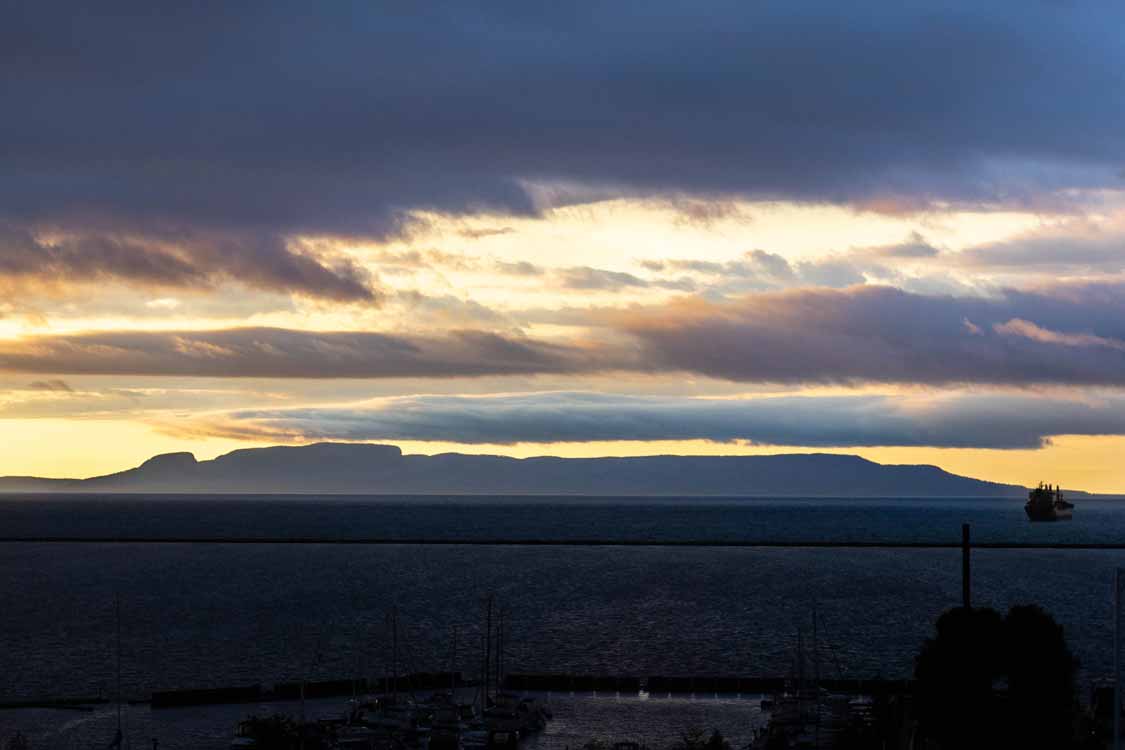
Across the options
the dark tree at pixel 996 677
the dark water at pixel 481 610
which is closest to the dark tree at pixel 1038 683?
the dark tree at pixel 996 677

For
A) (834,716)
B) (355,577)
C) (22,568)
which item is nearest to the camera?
(834,716)

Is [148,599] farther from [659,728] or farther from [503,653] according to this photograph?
[659,728]

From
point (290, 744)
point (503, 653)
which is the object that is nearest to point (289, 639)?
point (503, 653)

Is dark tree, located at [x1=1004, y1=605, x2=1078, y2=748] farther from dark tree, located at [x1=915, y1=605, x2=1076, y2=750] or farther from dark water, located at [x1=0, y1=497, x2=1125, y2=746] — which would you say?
dark water, located at [x1=0, y1=497, x2=1125, y2=746]

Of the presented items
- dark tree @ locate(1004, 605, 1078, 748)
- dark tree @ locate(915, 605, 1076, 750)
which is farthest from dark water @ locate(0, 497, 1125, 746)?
dark tree @ locate(1004, 605, 1078, 748)

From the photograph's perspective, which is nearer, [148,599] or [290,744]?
[290,744]

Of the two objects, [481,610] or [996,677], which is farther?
[481,610]

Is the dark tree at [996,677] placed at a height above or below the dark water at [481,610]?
A: above

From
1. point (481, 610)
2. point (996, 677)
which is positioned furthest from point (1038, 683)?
point (481, 610)

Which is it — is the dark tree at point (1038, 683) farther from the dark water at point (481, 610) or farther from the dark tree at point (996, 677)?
the dark water at point (481, 610)

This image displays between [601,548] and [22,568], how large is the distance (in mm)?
80207

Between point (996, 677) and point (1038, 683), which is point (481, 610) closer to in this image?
point (996, 677)

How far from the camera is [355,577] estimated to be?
399 ft

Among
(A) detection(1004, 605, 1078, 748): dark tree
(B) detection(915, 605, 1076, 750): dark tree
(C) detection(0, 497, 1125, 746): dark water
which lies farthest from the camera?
(C) detection(0, 497, 1125, 746): dark water
